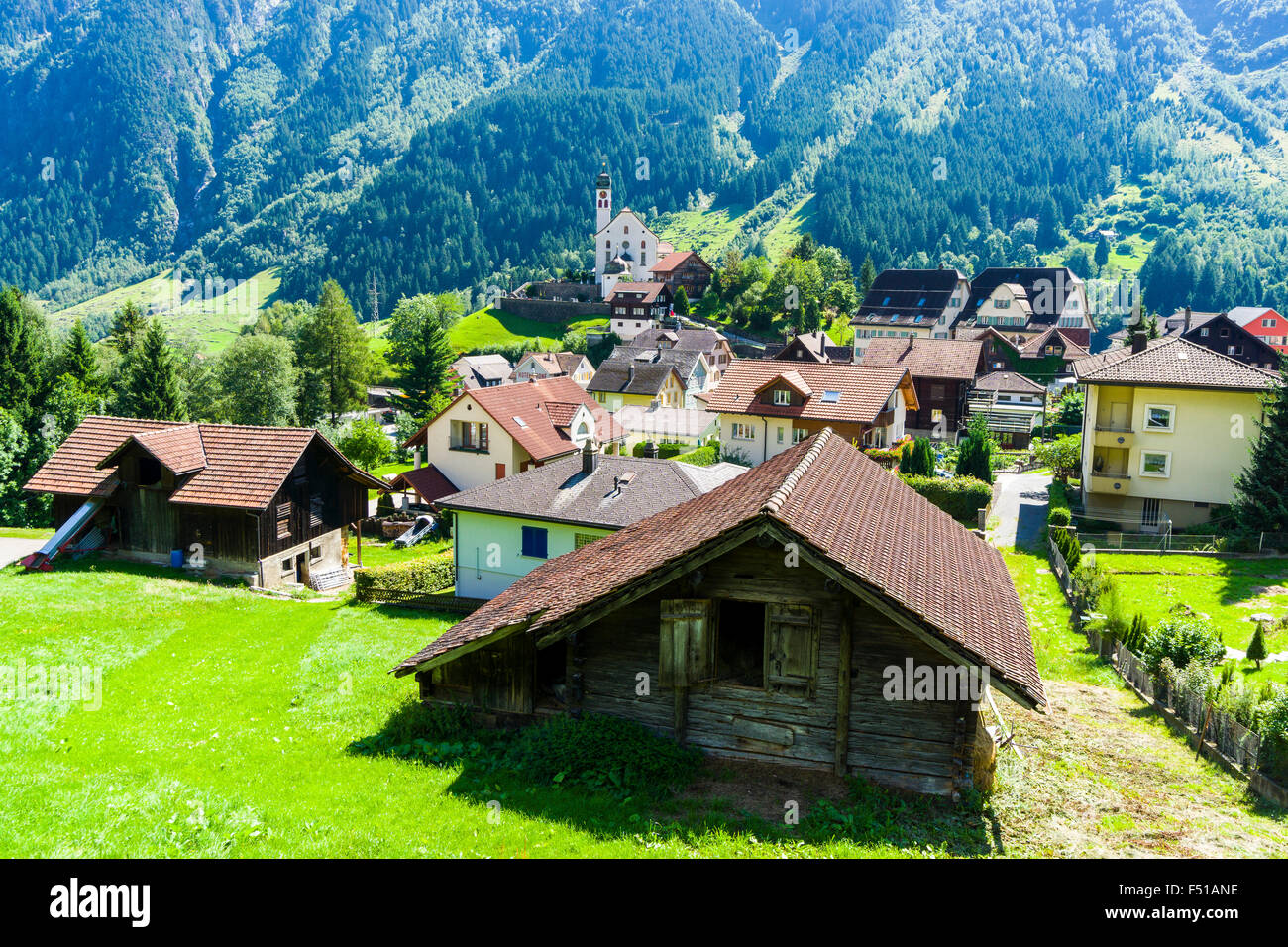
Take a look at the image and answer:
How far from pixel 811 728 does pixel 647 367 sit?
7607cm

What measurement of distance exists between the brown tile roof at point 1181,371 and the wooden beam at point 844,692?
3538 cm

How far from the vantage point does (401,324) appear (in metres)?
130

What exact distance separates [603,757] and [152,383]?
203 ft

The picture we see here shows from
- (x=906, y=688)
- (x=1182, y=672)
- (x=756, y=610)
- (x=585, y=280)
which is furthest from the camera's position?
(x=585, y=280)

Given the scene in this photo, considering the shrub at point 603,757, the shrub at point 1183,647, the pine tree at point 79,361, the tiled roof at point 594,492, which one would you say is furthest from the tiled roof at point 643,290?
the shrub at point 603,757

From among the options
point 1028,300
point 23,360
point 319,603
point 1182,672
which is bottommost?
point 319,603

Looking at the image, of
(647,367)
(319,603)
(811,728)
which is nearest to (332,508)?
(319,603)

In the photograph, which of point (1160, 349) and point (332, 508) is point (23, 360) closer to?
point (332, 508)

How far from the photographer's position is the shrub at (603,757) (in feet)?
45.4

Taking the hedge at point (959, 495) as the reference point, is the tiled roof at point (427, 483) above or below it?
below

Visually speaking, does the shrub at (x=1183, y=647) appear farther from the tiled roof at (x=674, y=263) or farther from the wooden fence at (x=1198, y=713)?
the tiled roof at (x=674, y=263)

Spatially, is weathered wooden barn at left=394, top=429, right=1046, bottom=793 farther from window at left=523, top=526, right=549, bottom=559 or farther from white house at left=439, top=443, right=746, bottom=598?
window at left=523, top=526, right=549, bottom=559

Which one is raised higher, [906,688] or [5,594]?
[906,688]

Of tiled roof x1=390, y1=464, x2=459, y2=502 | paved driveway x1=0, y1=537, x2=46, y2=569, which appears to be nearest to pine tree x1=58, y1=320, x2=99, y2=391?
tiled roof x1=390, y1=464, x2=459, y2=502
